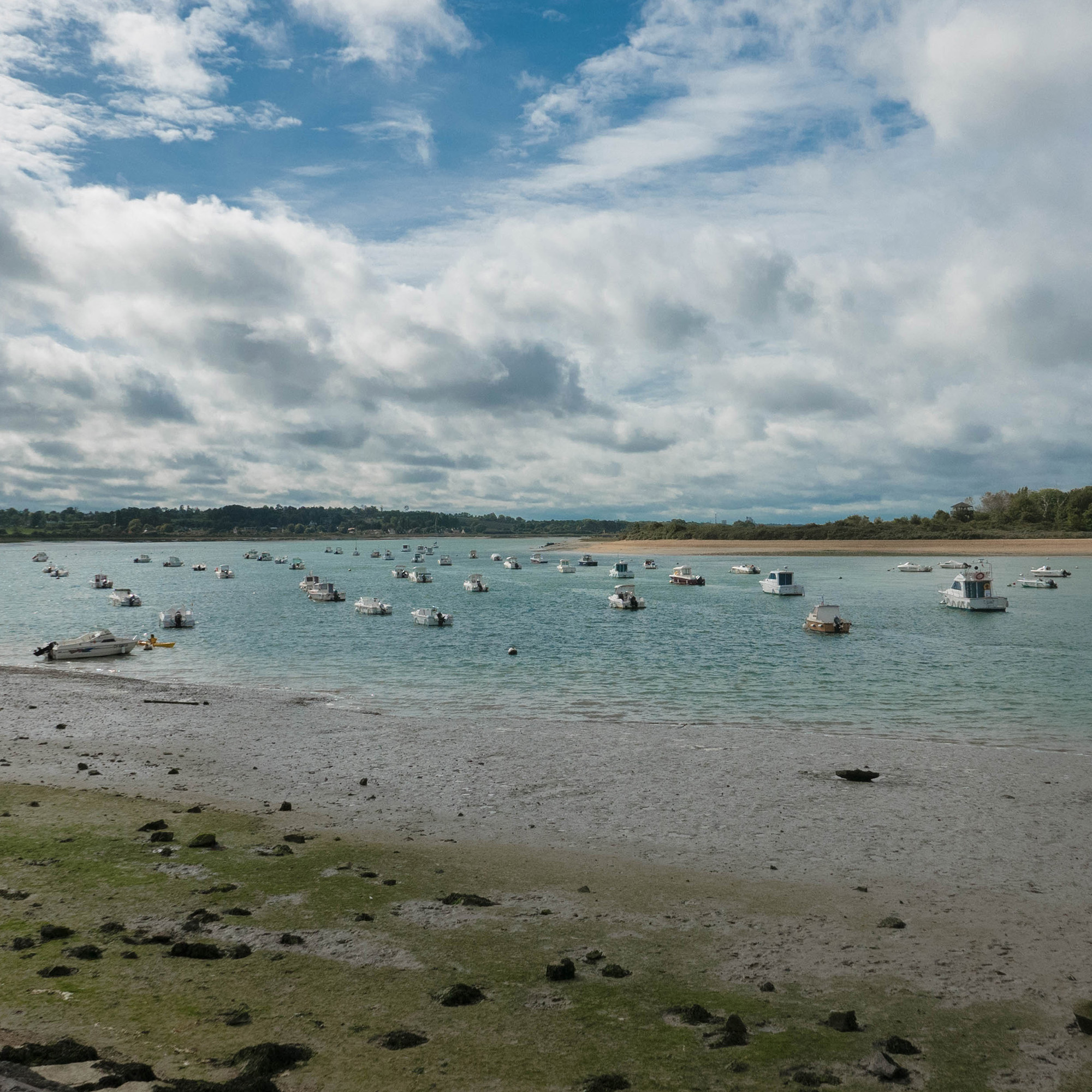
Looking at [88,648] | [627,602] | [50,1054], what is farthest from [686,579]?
[50,1054]

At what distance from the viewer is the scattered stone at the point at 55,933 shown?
1194 centimetres

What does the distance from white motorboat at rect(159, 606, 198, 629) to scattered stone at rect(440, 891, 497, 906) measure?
200 ft

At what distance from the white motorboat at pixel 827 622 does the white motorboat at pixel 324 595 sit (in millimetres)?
55792

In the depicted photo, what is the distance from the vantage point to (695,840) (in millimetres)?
18781

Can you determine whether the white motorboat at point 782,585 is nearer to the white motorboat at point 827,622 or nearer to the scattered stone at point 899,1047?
the white motorboat at point 827,622

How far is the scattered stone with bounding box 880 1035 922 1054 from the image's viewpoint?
963cm

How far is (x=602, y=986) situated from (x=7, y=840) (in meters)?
12.7

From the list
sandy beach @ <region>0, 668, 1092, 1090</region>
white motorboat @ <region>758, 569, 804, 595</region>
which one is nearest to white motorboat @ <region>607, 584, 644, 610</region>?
white motorboat @ <region>758, 569, 804, 595</region>

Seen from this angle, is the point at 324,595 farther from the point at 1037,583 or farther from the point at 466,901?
the point at 1037,583

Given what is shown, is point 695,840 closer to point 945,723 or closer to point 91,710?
point 945,723

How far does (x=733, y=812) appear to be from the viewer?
21031 mm

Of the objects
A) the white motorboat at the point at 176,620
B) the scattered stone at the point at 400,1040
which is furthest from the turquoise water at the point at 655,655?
the scattered stone at the point at 400,1040

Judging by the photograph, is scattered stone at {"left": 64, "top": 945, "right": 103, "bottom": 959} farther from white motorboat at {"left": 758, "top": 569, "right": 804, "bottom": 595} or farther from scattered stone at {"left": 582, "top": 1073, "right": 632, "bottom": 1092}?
white motorboat at {"left": 758, "top": 569, "right": 804, "bottom": 595}

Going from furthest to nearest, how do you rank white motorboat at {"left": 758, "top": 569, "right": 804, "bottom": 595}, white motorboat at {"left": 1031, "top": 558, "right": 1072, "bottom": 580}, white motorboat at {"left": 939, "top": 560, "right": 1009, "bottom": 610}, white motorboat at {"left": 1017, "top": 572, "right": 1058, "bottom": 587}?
white motorboat at {"left": 1031, "top": 558, "right": 1072, "bottom": 580} → white motorboat at {"left": 1017, "top": 572, "right": 1058, "bottom": 587} → white motorboat at {"left": 758, "top": 569, "right": 804, "bottom": 595} → white motorboat at {"left": 939, "top": 560, "right": 1009, "bottom": 610}
